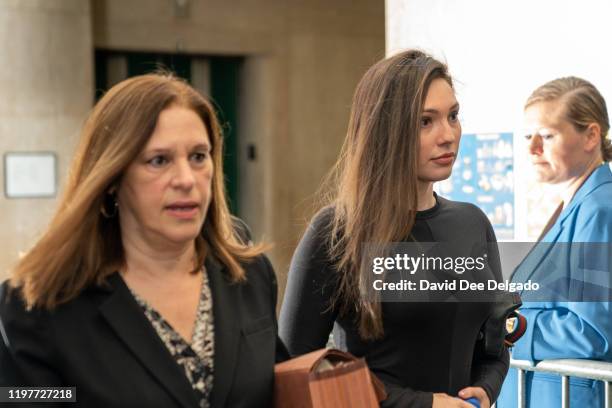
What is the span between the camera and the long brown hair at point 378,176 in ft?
7.93

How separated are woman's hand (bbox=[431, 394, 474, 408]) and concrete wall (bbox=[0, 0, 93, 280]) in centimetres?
691

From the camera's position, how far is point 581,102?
4020 millimetres

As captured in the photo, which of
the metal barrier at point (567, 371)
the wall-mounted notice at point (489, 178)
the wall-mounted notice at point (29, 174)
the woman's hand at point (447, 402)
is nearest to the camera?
the woman's hand at point (447, 402)

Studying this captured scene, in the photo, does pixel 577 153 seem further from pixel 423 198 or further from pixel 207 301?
pixel 207 301

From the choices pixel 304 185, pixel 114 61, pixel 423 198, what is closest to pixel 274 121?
pixel 304 185

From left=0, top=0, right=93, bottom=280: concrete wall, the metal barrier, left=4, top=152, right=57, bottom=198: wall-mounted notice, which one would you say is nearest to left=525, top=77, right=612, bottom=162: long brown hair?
the metal barrier

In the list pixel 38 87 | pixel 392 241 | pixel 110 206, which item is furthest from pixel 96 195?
pixel 38 87

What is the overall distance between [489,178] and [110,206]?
9.51ft

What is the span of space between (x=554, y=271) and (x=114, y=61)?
7039mm

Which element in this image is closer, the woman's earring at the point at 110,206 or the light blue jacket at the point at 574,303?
the woman's earring at the point at 110,206

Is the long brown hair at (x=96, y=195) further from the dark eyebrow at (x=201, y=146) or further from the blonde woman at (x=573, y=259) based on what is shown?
the blonde woman at (x=573, y=259)

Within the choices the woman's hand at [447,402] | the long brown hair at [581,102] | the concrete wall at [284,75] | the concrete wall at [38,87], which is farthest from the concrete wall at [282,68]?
the woman's hand at [447,402]

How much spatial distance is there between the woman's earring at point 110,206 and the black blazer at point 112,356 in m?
0.14

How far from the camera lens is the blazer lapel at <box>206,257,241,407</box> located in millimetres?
1889
